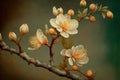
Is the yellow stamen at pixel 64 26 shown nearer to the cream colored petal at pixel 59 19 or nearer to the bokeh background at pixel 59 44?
the cream colored petal at pixel 59 19

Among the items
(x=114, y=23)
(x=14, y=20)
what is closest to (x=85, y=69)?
(x=114, y=23)

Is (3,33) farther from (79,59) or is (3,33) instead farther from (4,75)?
(79,59)

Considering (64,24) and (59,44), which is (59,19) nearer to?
(64,24)

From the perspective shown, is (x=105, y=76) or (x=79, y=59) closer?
(x=79, y=59)

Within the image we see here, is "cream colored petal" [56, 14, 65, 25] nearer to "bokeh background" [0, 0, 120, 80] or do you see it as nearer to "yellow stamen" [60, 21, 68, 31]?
"yellow stamen" [60, 21, 68, 31]

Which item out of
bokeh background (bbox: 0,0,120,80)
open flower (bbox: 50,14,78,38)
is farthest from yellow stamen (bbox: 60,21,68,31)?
bokeh background (bbox: 0,0,120,80)

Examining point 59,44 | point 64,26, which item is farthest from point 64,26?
point 59,44

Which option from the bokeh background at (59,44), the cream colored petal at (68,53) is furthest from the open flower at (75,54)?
the bokeh background at (59,44)
